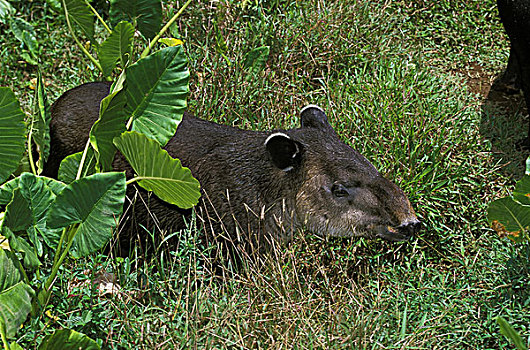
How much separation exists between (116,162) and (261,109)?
5.63 ft

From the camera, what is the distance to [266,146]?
13.6 ft

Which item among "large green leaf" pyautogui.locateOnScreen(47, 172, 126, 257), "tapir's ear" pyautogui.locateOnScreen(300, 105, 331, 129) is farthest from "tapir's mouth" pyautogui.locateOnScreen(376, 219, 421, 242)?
"large green leaf" pyautogui.locateOnScreen(47, 172, 126, 257)

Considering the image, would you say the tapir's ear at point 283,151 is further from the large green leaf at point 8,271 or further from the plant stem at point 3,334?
the plant stem at point 3,334

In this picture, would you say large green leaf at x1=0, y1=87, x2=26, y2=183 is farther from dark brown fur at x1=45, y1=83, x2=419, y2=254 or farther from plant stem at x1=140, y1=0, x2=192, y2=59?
plant stem at x1=140, y1=0, x2=192, y2=59

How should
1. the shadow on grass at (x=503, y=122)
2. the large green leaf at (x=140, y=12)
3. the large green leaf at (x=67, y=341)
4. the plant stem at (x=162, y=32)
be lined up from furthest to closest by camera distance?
the shadow on grass at (x=503, y=122), the large green leaf at (x=140, y=12), the plant stem at (x=162, y=32), the large green leaf at (x=67, y=341)

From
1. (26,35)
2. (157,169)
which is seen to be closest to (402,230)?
(157,169)

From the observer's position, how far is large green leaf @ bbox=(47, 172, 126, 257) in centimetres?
335

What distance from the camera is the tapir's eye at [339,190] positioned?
4.12m

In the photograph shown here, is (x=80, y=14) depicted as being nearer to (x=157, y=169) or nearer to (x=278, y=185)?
(x=157, y=169)

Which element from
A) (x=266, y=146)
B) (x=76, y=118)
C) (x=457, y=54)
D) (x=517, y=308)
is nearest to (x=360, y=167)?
(x=266, y=146)

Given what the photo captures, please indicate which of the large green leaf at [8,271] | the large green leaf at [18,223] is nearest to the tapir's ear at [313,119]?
the large green leaf at [18,223]

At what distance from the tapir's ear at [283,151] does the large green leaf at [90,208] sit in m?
1.06

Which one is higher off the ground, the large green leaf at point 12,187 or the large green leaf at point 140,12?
the large green leaf at point 140,12

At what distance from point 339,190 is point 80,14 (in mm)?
2095
